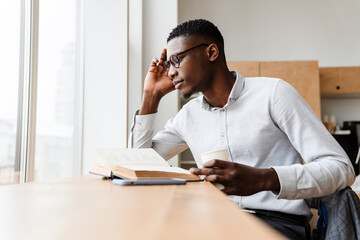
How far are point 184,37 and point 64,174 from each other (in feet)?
3.82

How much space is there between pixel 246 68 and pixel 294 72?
0.47m

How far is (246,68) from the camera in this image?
3594mm

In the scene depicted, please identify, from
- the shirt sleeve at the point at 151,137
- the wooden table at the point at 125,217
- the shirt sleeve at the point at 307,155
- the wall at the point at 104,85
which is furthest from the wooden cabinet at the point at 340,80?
the wooden table at the point at 125,217

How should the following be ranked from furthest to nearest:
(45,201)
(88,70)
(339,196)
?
(88,70) < (339,196) < (45,201)

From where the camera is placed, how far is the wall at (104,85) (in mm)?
2301

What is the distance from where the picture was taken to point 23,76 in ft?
5.17

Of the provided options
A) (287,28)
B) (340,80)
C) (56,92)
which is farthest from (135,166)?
(287,28)

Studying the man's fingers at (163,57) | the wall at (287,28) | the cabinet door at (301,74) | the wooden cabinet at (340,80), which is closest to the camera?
the man's fingers at (163,57)

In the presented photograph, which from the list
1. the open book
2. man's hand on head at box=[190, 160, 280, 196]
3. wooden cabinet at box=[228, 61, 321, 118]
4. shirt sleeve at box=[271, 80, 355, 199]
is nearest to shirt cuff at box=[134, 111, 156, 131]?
the open book

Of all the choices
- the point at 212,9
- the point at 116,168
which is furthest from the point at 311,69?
the point at 116,168

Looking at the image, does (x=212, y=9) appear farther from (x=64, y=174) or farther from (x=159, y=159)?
(x=159, y=159)

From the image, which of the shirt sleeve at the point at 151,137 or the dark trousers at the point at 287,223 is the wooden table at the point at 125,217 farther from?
the shirt sleeve at the point at 151,137

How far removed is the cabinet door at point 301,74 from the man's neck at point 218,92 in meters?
2.31

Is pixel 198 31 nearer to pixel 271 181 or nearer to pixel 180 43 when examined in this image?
pixel 180 43
